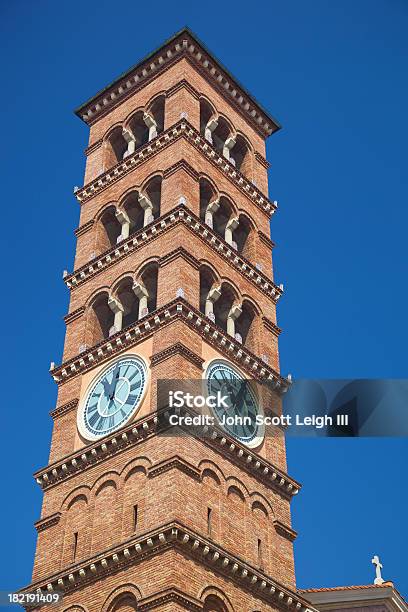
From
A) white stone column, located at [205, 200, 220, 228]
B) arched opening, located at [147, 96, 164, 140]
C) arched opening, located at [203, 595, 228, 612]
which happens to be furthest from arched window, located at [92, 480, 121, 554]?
arched opening, located at [147, 96, 164, 140]

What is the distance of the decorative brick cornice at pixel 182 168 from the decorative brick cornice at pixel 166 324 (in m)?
6.32

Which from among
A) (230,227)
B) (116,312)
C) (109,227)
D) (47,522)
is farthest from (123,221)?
(47,522)

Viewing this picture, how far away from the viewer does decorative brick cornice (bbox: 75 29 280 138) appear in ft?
135

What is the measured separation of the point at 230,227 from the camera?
1485 inches

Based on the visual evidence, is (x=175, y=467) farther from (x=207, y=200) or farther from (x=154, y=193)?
(x=154, y=193)

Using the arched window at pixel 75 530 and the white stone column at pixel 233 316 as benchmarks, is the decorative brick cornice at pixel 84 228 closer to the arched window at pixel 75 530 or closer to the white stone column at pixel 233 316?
the white stone column at pixel 233 316

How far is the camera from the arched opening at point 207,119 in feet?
131

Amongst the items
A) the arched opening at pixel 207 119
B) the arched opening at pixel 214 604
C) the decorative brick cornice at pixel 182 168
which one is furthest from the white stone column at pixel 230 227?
the arched opening at pixel 214 604

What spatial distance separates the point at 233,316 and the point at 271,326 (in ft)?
6.06

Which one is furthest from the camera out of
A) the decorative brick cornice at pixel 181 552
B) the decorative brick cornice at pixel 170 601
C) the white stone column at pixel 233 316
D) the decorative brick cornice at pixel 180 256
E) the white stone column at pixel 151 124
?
the white stone column at pixel 151 124

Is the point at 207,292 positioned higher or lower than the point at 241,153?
lower

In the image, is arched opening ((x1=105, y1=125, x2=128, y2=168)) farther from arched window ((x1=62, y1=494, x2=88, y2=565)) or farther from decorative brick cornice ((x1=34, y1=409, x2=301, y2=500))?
arched window ((x1=62, y1=494, x2=88, y2=565))

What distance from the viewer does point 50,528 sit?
99.3 feet

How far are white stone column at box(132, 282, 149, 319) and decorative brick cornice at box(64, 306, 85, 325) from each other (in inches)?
90.6
